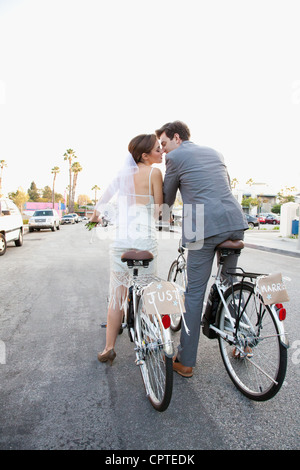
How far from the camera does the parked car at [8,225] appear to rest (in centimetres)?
997

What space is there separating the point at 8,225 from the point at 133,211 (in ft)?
29.9

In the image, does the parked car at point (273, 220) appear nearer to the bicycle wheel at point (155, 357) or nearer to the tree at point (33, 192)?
the bicycle wheel at point (155, 357)

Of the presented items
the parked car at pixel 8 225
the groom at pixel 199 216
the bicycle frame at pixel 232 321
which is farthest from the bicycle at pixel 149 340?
the parked car at pixel 8 225

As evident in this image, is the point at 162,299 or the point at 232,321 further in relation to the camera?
the point at 232,321

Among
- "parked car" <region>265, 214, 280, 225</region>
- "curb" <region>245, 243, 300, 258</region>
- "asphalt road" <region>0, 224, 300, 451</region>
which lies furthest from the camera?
"parked car" <region>265, 214, 280, 225</region>

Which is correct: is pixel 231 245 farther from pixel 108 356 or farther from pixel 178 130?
pixel 108 356

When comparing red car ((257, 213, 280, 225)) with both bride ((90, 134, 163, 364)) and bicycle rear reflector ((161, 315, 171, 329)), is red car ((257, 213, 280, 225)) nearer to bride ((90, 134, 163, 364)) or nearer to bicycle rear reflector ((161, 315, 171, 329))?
bride ((90, 134, 163, 364))

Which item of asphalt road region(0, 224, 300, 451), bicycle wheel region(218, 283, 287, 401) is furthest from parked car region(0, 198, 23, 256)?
bicycle wheel region(218, 283, 287, 401)

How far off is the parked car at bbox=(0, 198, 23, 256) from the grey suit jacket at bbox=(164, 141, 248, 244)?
862cm

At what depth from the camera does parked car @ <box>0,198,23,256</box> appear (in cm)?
997


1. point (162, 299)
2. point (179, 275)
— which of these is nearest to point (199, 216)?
point (162, 299)

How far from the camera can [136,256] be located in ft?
8.21

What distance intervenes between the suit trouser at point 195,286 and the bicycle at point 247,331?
0.23 feet
